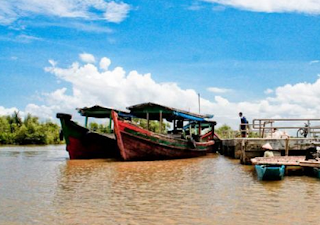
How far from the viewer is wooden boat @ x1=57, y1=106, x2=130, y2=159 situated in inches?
733

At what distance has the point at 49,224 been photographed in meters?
5.91

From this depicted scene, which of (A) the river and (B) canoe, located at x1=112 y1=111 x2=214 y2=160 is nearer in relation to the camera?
(A) the river

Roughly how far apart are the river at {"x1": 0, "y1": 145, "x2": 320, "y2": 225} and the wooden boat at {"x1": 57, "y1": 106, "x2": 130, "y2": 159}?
686 centimetres

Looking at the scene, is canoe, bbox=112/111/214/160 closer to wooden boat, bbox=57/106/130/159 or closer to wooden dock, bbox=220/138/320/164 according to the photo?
wooden boat, bbox=57/106/130/159

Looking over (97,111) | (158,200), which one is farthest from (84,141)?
(158,200)

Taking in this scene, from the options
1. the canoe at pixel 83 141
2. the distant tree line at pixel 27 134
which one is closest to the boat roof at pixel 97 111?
the canoe at pixel 83 141

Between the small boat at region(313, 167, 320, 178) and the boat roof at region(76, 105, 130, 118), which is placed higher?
the boat roof at region(76, 105, 130, 118)

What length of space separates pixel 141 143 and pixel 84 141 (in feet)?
11.9

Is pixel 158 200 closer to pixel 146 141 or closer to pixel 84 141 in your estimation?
pixel 146 141

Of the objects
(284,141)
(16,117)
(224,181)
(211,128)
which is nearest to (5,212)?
(224,181)

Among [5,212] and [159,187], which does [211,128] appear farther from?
[5,212]

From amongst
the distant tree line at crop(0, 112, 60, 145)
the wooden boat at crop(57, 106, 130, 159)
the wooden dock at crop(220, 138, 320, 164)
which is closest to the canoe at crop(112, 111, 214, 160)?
the wooden boat at crop(57, 106, 130, 159)

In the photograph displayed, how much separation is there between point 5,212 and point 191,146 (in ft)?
46.0

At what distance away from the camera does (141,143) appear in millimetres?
16984
